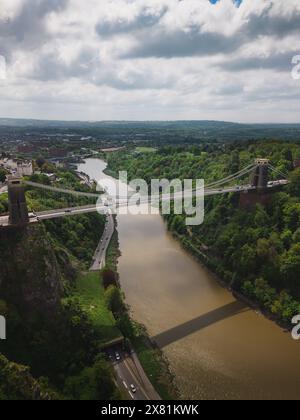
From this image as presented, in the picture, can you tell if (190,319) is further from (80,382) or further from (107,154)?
(107,154)

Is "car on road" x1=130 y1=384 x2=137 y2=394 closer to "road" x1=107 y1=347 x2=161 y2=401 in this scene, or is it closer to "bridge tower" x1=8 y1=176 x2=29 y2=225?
"road" x1=107 y1=347 x2=161 y2=401

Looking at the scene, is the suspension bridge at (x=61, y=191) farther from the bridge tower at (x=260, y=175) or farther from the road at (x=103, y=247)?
the road at (x=103, y=247)

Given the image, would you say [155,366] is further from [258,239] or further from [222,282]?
[258,239]

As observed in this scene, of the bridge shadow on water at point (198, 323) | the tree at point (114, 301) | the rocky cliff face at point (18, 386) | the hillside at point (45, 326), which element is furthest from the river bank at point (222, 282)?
the rocky cliff face at point (18, 386)

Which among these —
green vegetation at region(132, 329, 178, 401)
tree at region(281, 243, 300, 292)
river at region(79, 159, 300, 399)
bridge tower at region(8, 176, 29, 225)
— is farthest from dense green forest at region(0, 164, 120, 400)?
tree at region(281, 243, 300, 292)

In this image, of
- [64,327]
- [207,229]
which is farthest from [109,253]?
[64,327]

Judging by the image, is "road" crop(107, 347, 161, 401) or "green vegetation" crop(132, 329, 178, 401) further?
"green vegetation" crop(132, 329, 178, 401)
